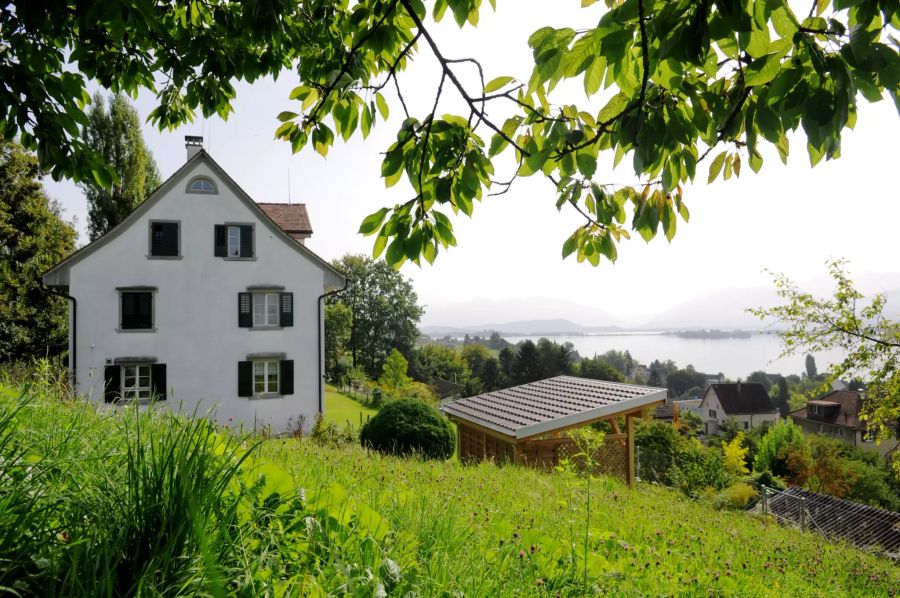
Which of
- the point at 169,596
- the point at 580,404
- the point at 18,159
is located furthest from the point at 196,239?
the point at 169,596

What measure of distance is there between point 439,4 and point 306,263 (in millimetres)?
18710

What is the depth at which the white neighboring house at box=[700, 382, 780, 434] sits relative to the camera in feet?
233

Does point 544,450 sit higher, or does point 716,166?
point 716,166

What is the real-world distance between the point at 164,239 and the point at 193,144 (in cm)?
381

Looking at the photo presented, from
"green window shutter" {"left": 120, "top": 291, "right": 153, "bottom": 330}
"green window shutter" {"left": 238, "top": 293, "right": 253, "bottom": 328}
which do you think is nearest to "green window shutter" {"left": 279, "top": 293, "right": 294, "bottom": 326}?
"green window shutter" {"left": 238, "top": 293, "right": 253, "bottom": 328}

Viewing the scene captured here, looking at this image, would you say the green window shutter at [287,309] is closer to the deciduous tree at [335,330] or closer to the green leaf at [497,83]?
the green leaf at [497,83]

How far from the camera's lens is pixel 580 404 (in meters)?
12.7

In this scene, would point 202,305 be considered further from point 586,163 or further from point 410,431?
point 586,163

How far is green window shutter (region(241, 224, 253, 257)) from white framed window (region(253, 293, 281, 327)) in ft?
5.16

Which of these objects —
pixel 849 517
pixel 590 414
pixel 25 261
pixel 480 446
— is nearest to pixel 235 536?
pixel 590 414

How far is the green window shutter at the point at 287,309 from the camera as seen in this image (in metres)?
19.8

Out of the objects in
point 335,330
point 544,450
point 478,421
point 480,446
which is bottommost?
point 480,446

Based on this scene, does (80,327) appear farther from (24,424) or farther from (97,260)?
(24,424)

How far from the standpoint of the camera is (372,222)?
2.27 metres
